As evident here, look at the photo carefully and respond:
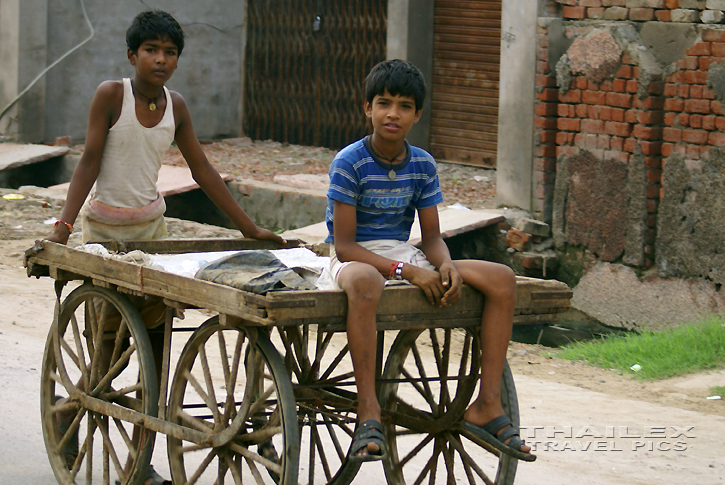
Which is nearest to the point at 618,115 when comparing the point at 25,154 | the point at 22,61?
the point at 25,154

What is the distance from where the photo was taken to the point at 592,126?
6820 mm

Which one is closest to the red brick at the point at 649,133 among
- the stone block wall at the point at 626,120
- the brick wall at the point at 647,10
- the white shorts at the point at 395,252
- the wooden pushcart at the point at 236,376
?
the stone block wall at the point at 626,120

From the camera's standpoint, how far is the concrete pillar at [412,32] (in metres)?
9.68

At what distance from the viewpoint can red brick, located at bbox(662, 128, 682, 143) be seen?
6289mm

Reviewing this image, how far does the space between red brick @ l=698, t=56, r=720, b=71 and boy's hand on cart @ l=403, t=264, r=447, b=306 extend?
4.10 metres

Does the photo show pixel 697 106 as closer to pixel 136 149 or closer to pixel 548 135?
pixel 548 135

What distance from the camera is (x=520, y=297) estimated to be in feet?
9.41

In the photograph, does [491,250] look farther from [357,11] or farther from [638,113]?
[357,11]

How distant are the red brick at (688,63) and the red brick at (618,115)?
516mm

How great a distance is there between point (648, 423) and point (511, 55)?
12.5ft

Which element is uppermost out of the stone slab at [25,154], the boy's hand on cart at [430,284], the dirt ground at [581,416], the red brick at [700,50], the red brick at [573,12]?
the red brick at [573,12]

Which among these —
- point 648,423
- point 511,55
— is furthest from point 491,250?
point 648,423

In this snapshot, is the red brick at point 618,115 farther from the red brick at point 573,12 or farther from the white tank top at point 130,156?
the white tank top at point 130,156

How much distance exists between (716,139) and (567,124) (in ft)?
4.05
